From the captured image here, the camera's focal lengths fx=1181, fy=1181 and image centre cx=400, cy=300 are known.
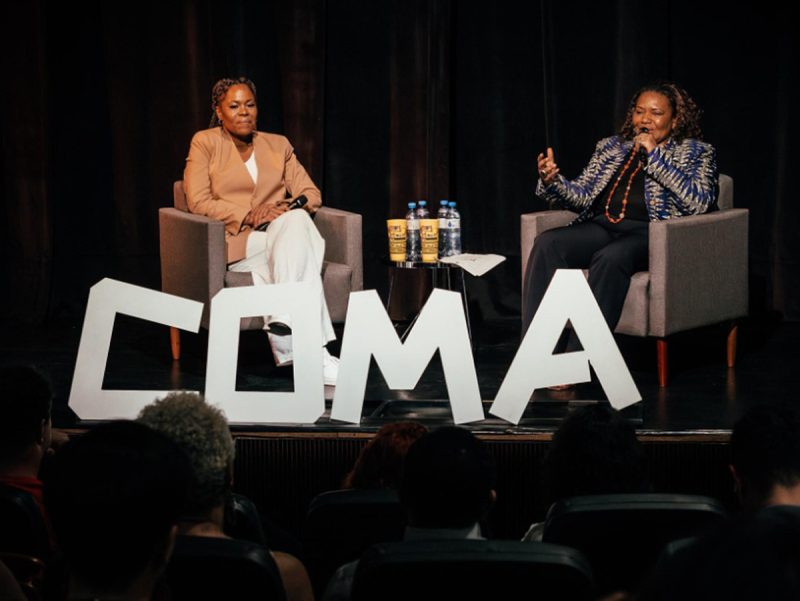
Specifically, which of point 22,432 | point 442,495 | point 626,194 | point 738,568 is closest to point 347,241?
point 626,194

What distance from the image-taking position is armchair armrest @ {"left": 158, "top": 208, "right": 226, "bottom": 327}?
4301mm

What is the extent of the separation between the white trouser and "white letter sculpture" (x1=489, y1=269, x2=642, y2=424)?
89 centimetres

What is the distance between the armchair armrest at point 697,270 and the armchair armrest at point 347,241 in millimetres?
1129

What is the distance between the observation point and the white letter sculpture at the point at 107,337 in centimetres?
356

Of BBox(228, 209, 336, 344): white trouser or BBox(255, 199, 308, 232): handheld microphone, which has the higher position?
BBox(255, 199, 308, 232): handheld microphone

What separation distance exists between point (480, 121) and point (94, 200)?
189 cm

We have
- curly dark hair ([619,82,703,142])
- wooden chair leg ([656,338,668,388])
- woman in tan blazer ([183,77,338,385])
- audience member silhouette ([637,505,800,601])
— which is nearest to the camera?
audience member silhouette ([637,505,800,601])

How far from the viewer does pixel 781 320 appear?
17.5 ft

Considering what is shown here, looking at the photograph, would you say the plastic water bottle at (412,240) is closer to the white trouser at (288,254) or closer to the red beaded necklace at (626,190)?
the white trouser at (288,254)

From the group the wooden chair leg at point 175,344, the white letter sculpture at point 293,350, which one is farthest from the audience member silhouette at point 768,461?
the wooden chair leg at point 175,344

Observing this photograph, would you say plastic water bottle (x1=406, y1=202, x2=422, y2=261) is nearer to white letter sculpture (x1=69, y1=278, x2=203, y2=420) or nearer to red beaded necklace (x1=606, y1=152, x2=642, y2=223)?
red beaded necklace (x1=606, y1=152, x2=642, y2=223)

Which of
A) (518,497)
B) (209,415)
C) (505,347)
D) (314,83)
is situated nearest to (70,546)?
(209,415)

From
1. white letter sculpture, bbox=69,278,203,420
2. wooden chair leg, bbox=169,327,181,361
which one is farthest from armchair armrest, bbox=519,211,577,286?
white letter sculpture, bbox=69,278,203,420

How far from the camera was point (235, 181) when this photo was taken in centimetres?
→ 464
